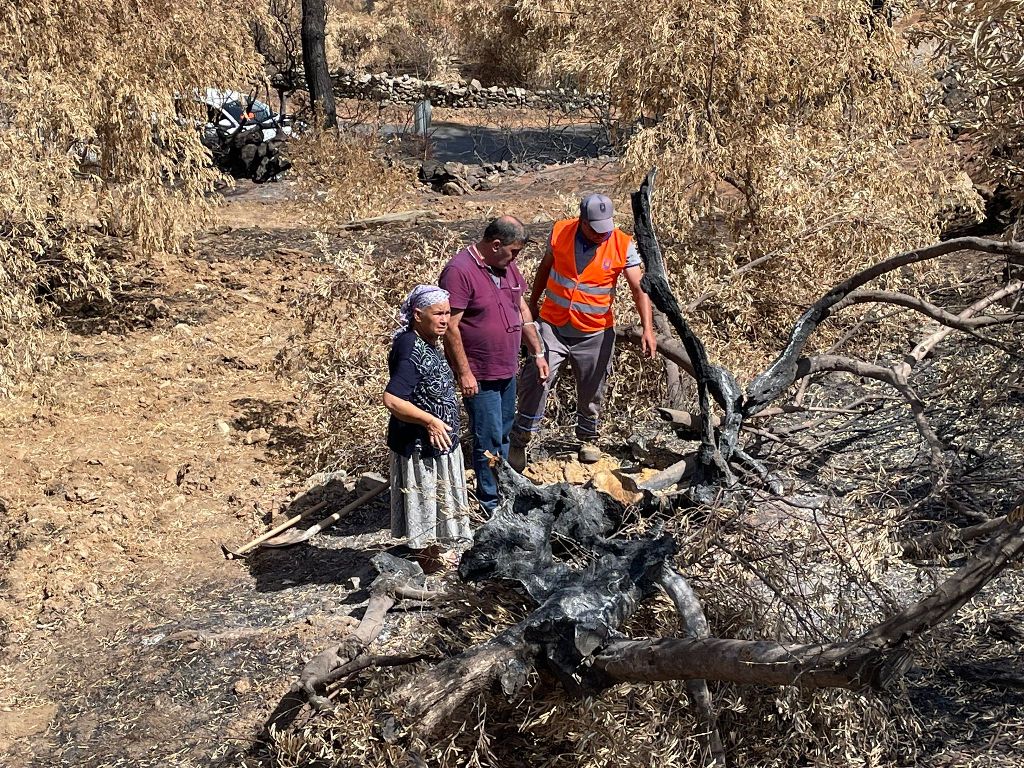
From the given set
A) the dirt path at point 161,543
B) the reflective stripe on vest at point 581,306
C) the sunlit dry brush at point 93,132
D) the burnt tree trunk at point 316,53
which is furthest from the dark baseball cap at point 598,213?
the burnt tree trunk at point 316,53

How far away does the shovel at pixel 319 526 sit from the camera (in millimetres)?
6270

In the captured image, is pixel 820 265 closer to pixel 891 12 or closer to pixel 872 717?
pixel 891 12

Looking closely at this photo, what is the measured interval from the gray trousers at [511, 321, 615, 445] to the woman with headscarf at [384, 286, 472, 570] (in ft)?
3.83

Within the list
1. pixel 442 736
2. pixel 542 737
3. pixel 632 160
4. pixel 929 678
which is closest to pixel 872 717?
pixel 929 678

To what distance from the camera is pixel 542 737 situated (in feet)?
11.7

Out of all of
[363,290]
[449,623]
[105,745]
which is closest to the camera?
[449,623]

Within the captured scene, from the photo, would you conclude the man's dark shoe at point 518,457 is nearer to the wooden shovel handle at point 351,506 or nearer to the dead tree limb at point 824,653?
the wooden shovel handle at point 351,506

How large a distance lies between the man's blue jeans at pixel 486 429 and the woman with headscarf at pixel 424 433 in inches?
14.5

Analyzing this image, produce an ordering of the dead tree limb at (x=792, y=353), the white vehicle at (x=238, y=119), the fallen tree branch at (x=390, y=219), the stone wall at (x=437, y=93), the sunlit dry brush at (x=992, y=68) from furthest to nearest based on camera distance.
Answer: the stone wall at (x=437, y=93), the white vehicle at (x=238, y=119), the fallen tree branch at (x=390, y=219), the sunlit dry brush at (x=992, y=68), the dead tree limb at (x=792, y=353)

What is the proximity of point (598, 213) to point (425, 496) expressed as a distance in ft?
6.29

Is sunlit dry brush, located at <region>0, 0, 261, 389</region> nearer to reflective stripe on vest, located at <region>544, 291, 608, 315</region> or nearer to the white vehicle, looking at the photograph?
reflective stripe on vest, located at <region>544, 291, 608, 315</region>

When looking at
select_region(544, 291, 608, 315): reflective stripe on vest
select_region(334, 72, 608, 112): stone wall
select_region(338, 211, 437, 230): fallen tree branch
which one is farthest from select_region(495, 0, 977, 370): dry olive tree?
select_region(334, 72, 608, 112): stone wall

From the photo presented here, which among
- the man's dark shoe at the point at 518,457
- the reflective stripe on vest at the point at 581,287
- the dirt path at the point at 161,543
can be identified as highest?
the reflective stripe on vest at the point at 581,287

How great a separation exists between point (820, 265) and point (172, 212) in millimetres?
6073
